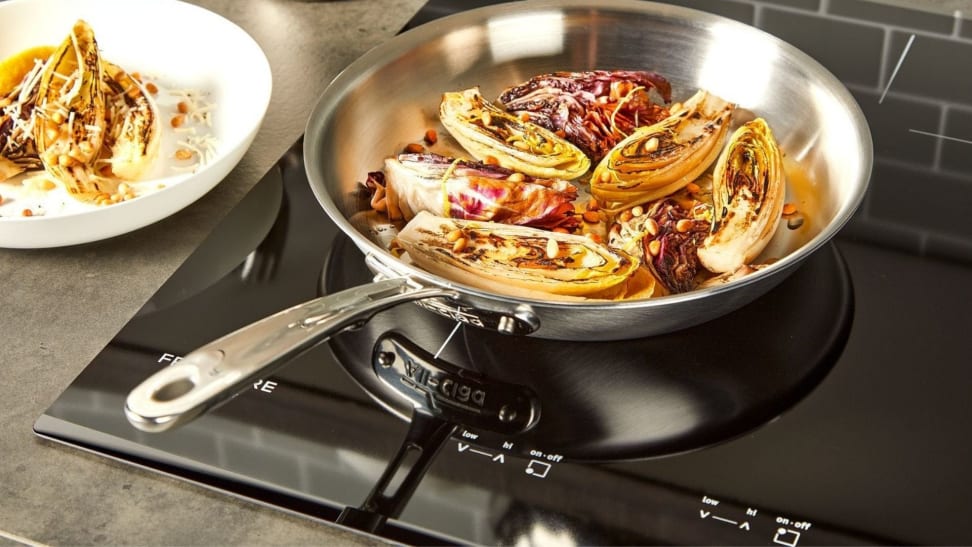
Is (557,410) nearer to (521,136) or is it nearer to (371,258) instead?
(371,258)

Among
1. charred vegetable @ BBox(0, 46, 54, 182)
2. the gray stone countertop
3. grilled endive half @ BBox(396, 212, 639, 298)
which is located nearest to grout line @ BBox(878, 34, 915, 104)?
grilled endive half @ BBox(396, 212, 639, 298)

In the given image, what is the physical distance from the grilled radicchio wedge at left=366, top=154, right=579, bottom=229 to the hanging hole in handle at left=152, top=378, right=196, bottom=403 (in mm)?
364

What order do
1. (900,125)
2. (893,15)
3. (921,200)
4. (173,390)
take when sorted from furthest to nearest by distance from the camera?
(893,15)
(900,125)
(921,200)
(173,390)

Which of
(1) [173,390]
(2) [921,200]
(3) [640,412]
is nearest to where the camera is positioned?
(1) [173,390]

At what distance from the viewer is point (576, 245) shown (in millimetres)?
888

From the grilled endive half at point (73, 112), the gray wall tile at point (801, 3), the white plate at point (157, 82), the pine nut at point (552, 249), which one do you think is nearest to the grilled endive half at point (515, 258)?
the pine nut at point (552, 249)

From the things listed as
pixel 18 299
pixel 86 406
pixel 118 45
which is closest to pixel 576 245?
pixel 86 406

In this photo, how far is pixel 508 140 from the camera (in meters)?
1.06

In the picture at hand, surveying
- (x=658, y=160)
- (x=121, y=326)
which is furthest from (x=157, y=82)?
(x=658, y=160)

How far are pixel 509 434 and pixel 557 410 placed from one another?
1.8 inches

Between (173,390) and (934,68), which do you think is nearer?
A: (173,390)

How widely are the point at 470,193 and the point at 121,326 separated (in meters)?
0.34

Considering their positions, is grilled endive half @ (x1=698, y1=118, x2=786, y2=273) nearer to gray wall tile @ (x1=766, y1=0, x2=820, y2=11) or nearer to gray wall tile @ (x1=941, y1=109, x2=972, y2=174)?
gray wall tile @ (x1=941, y1=109, x2=972, y2=174)

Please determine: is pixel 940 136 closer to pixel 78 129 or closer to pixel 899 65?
pixel 899 65
